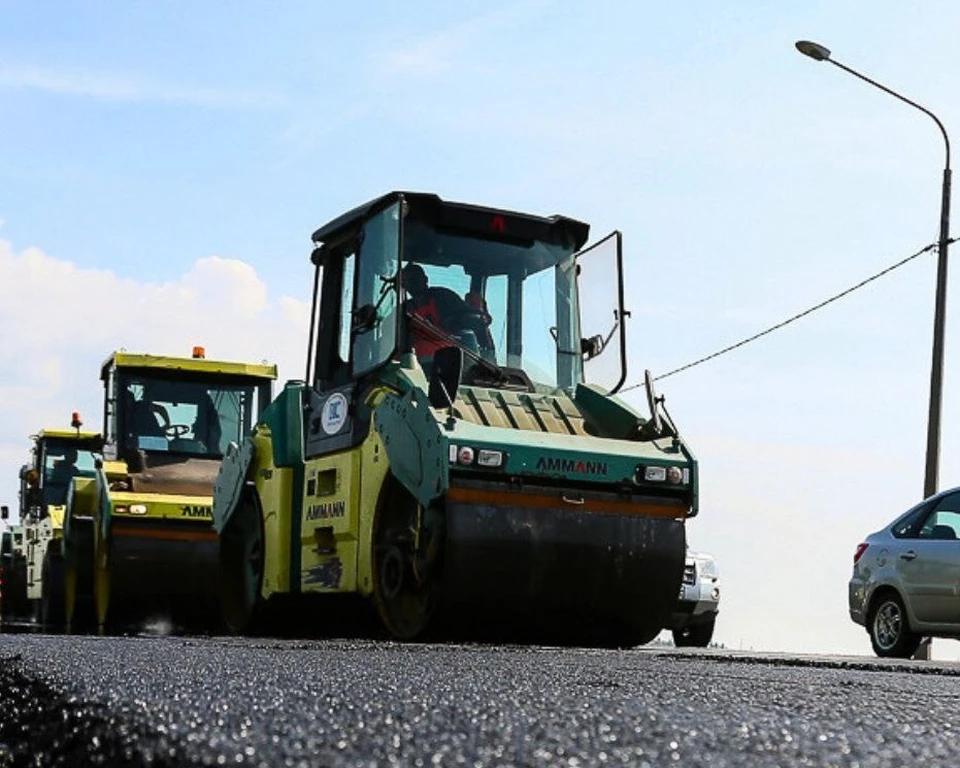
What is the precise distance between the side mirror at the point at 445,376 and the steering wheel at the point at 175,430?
750 centimetres

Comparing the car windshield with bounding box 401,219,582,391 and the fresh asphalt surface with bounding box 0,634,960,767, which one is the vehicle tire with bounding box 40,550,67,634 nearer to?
the car windshield with bounding box 401,219,582,391

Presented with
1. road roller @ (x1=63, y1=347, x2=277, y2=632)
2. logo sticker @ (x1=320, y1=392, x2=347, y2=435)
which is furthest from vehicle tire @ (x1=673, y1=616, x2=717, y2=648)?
logo sticker @ (x1=320, y1=392, x2=347, y2=435)

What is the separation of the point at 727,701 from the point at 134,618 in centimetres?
1313

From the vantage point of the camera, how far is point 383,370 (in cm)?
967

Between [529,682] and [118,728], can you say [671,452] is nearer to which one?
[529,682]

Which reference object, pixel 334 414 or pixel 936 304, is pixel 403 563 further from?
pixel 936 304

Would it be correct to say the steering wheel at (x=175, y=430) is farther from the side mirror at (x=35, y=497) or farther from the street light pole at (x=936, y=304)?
the street light pole at (x=936, y=304)

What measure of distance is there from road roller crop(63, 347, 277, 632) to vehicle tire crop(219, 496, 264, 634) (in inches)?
121

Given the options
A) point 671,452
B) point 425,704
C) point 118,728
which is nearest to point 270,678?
point 425,704

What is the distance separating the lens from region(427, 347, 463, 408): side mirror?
9.21m

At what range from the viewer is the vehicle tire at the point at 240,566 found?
11.2m

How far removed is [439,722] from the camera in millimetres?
1841

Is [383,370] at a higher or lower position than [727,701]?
higher

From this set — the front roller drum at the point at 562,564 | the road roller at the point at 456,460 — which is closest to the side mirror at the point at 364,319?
the road roller at the point at 456,460
